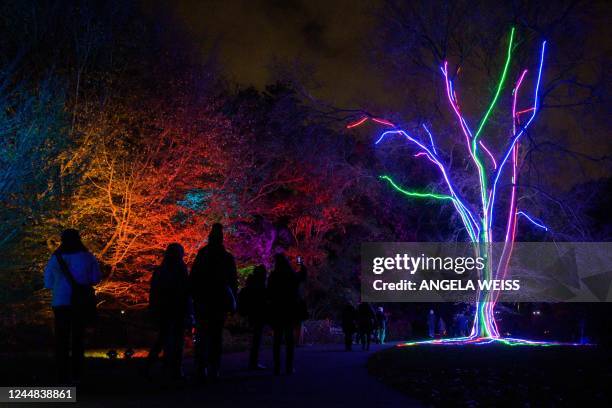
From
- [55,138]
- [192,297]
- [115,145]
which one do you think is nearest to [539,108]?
[115,145]

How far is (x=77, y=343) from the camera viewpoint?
9.41 metres

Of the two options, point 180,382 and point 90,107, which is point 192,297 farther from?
point 90,107

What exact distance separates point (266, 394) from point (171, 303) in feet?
6.56

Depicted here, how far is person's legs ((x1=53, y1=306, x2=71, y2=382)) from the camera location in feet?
30.4

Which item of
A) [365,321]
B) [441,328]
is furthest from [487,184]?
[441,328]

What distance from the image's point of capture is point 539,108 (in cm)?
2277

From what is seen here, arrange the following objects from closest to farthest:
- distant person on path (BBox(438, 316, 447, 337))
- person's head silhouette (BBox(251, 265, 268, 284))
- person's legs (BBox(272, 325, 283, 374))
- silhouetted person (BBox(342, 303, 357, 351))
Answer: person's legs (BBox(272, 325, 283, 374)) → person's head silhouette (BBox(251, 265, 268, 284)) → silhouetted person (BBox(342, 303, 357, 351)) → distant person on path (BBox(438, 316, 447, 337))

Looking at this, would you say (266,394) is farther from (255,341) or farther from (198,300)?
(255,341)

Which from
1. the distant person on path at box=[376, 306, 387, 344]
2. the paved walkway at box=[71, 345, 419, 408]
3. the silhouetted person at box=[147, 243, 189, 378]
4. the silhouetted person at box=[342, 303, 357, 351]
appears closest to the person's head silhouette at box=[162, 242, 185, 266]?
the silhouetted person at box=[147, 243, 189, 378]

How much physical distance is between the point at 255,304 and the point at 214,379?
7.14ft

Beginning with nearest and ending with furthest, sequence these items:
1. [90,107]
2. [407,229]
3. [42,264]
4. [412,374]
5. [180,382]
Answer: [180,382] → [412,374] → [42,264] → [90,107] → [407,229]

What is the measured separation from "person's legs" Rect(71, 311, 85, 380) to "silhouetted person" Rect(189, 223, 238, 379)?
4.96ft

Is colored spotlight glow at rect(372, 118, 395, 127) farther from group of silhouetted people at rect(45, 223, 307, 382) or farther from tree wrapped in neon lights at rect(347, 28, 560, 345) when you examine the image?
group of silhouetted people at rect(45, 223, 307, 382)

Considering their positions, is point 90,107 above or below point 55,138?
above
